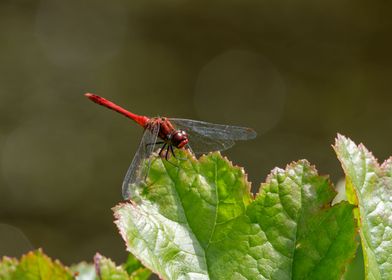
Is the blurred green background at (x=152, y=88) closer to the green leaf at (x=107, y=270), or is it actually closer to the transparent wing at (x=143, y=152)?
the transparent wing at (x=143, y=152)

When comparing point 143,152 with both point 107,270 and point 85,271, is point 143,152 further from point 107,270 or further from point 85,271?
point 107,270

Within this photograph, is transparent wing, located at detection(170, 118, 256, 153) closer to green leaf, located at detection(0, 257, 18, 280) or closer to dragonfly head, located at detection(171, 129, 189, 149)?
dragonfly head, located at detection(171, 129, 189, 149)

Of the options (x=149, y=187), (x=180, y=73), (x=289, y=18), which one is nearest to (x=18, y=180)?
(x=180, y=73)

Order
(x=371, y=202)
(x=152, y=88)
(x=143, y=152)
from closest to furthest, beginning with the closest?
(x=371, y=202)
(x=143, y=152)
(x=152, y=88)

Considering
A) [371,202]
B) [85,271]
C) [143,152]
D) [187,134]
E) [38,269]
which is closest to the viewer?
[38,269]

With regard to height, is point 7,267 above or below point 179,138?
below

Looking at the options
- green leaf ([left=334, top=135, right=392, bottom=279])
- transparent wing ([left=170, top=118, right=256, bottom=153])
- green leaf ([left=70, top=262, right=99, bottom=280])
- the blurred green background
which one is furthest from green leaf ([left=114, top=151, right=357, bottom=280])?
the blurred green background

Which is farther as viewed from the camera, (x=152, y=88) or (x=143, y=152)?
(x=152, y=88)

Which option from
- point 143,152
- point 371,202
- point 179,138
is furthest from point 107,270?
point 179,138

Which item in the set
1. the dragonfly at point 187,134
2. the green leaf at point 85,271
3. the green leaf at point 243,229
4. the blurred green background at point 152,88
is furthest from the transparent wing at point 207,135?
the blurred green background at point 152,88
